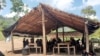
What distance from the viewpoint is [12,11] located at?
7988cm

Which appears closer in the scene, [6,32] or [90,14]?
[6,32]

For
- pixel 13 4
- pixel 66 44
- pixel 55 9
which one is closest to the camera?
pixel 55 9

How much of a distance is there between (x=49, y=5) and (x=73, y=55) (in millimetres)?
3769

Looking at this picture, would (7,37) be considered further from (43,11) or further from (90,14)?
(90,14)

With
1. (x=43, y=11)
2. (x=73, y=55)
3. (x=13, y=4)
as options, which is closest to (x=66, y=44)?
(x=73, y=55)

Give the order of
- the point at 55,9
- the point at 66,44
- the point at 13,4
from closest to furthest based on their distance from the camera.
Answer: the point at 55,9 < the point at 66,44 < the point at 13,4

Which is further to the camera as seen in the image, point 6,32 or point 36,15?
point 6,32

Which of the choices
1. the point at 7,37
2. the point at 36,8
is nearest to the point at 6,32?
the point at 7,37

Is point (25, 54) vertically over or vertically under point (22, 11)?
under

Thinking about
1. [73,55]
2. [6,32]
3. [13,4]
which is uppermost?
[13,4]

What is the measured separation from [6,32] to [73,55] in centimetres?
608

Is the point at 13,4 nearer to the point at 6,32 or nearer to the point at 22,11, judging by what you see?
the point at 22,11

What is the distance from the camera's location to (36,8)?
57.4 ft

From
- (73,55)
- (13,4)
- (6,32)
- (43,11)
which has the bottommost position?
(73,55)
